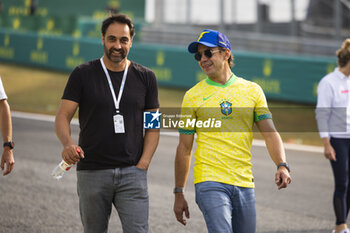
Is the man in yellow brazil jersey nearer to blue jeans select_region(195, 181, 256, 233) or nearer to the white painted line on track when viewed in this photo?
blue jeans select_region(195, 181, 256, 233)

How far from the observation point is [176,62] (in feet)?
68.8

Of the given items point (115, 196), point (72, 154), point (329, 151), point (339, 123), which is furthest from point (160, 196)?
point (72, 154)

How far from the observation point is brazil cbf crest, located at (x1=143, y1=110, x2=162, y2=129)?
183 inches

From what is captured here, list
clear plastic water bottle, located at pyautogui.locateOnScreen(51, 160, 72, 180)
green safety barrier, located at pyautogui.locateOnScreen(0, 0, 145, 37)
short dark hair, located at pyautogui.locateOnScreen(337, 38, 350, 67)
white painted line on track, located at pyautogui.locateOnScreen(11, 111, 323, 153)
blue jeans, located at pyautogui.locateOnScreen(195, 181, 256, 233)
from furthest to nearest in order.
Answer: green safety barrier, located at pyautogui.locateOnScreen(0, 0, 145, 37) → white painted line on track, located at pyautogui.locateOnScreen(11, 111, 323, 153) → short dark hair, located at pyautogui.locateOnScreen(337, 38, 350, 67) → clear plastic water bottle, located at pyautogui.locateOnScreen(51, 160, 72, 180) → blue jeans, located at pyautogui.locateOnScreen(195, 181, 256, 233)

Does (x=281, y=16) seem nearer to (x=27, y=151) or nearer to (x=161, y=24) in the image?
(x=161, y=24)

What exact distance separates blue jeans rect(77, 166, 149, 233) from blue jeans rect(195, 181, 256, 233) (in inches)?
19.7

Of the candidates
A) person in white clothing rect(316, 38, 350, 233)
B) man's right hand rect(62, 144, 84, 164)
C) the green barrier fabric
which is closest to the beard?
man's right hand rect(62, 144, 84, 164)

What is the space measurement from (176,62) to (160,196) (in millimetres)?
12590

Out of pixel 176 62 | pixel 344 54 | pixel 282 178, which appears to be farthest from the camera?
pixel 176 62

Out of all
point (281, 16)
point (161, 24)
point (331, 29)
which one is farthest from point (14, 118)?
point (331, 29)

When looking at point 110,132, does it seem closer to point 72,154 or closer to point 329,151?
point 72,154

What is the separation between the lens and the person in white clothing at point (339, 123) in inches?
269

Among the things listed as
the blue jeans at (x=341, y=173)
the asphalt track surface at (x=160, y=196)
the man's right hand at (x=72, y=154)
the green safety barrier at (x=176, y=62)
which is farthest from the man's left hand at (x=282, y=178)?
the green safety barrier at (x=176, y=62)

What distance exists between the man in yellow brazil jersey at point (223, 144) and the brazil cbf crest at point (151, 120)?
0.69 feet
